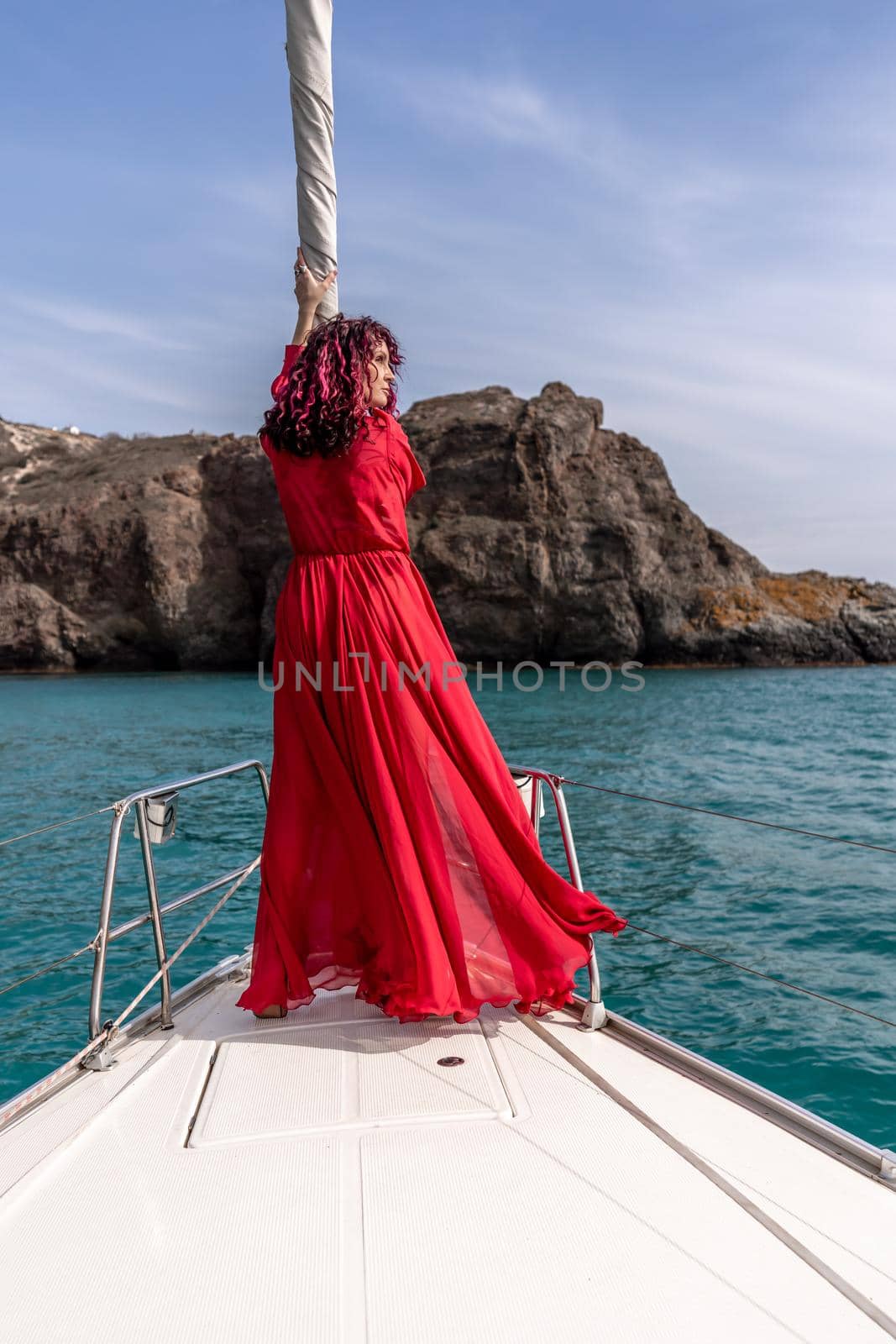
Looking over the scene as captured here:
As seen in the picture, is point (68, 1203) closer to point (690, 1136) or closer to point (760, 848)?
point (690, 1136)

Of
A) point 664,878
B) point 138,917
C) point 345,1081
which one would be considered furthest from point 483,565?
point 345,1081

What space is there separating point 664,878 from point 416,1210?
6604 millimetres

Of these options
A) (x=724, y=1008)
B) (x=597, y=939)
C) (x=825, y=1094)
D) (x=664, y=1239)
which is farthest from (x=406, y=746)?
(x=597, y=939)

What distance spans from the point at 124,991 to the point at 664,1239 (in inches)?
179

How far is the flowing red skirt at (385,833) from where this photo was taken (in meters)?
2.51

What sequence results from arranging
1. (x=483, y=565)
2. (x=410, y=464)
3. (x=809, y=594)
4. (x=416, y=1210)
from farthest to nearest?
(x=809, y=594) < (x=483, y=565) < (x=410, y=464) < (x=416, y=1210)

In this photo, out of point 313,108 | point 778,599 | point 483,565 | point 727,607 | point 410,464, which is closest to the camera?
point 313,108

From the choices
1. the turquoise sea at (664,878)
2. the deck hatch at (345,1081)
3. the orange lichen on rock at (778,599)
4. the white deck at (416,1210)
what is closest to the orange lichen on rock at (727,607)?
the orange lichen on rock at (778,599)

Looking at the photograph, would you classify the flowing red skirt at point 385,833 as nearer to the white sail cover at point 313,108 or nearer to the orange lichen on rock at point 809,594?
the white sail cover at point 313,108

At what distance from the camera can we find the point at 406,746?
2.54m

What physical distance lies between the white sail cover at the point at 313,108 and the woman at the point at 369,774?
0.58 ft

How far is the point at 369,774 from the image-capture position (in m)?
2.53

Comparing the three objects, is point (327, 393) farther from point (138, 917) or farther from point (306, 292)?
point (138, 917)

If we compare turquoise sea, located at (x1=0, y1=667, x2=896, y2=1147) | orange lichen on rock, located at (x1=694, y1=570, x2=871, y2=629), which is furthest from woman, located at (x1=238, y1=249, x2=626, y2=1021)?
orange lichen on rock, located at (x1=694, y1=570, x2=871, y2=629)
